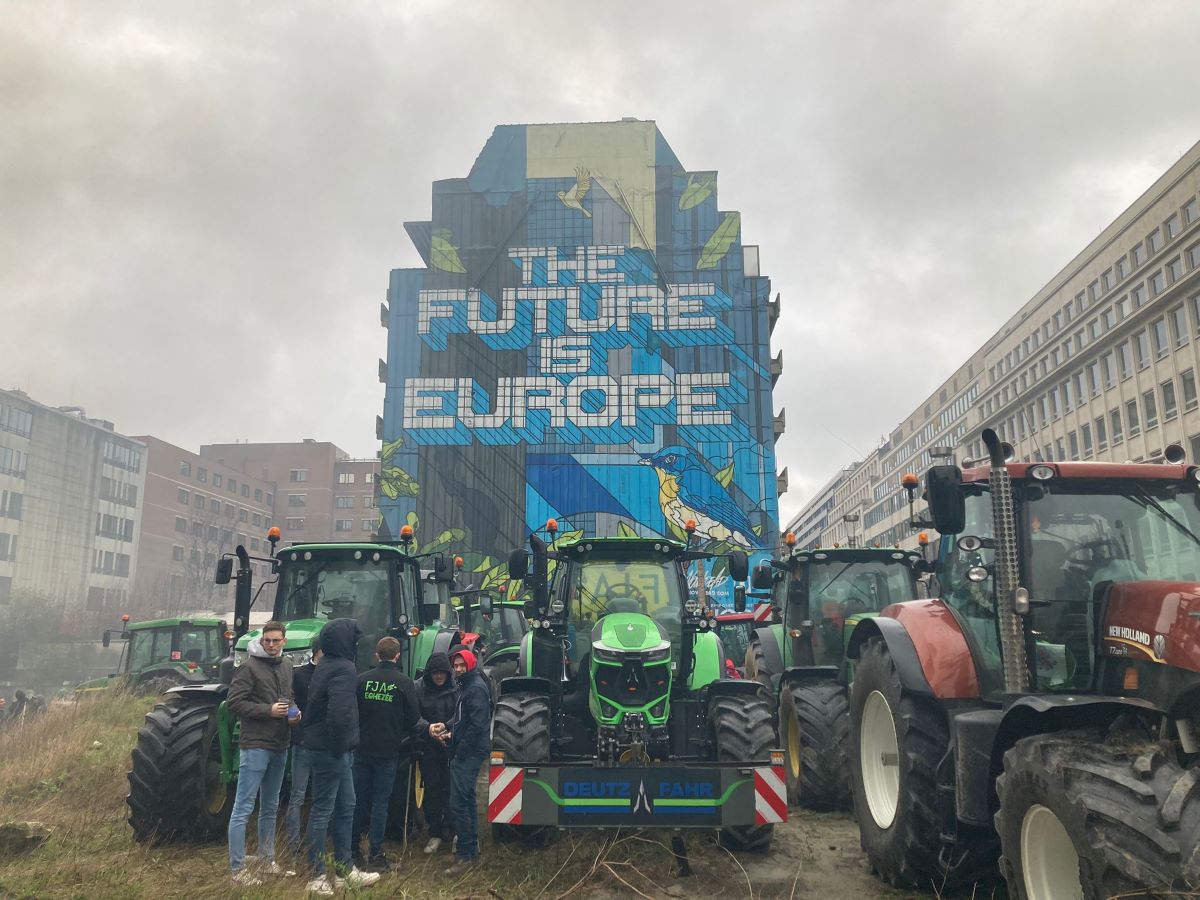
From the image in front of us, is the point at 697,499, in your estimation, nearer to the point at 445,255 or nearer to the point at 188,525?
the point at 445,255

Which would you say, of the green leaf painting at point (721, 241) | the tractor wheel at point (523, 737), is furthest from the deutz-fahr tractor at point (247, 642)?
the green leaf painting at point (721, 241)

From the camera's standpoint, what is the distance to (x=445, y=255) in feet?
126

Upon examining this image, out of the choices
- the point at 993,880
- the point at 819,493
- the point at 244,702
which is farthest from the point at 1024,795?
the point at 819,493

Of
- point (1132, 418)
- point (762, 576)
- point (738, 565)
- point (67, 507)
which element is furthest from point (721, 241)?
point (67, 507)

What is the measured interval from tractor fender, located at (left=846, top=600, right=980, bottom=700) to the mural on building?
27928 millimetres

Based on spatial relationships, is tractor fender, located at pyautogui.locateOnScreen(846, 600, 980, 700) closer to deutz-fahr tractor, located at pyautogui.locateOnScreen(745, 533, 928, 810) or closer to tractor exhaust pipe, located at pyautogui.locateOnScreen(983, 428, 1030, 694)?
tractor exhaust pipe, located at pyautogui.locateOnScreen(983, 428, 1030, 694)

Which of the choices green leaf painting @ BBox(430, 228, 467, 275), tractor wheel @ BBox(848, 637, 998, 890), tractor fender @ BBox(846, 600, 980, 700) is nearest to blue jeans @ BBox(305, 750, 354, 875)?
tractor wheel @ BBox(848, 637, 998, 890)

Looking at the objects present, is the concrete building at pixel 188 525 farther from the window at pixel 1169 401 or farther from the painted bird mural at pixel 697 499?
the window at pixel 1169 401

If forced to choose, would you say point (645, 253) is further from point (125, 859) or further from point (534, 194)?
point (125, 859)

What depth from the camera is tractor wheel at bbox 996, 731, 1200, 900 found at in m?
3.44

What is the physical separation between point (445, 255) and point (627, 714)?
3347 cm

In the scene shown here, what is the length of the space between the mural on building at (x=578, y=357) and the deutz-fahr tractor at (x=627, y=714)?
25.4m

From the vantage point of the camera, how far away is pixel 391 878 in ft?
21.0

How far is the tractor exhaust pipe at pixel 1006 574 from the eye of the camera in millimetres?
4820
